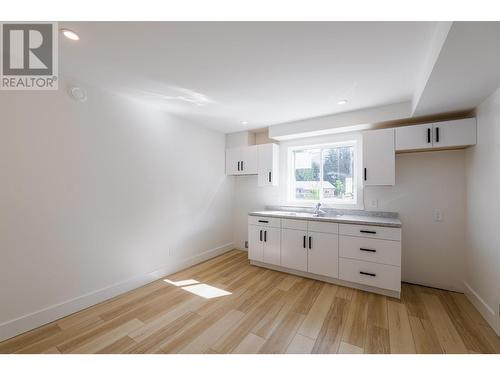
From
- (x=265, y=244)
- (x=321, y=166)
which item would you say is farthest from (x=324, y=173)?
(x=265, y=244)

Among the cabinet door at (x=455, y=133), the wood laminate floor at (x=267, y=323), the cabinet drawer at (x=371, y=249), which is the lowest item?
the wood laminate floor at (x=267, y=323)

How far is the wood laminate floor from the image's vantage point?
1.58m

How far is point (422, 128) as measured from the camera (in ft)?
7.99

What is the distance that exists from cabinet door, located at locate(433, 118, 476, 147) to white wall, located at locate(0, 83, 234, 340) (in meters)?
3.46

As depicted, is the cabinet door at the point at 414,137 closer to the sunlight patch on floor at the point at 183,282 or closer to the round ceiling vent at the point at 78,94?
the sunlight patch on floor at the point at 183,282

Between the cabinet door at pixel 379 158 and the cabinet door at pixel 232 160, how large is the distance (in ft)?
7.25

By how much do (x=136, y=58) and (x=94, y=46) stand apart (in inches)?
11.5

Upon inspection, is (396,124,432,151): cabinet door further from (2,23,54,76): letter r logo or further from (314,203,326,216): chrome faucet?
(2,23,54,76): letter r logo

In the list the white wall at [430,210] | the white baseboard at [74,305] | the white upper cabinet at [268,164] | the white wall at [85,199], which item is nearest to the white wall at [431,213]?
the white wall at [430,210]

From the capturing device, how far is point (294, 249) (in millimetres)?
2963

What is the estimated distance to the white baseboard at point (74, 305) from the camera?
1.68 m
